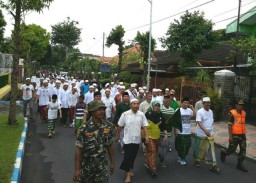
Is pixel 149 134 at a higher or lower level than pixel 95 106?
lower

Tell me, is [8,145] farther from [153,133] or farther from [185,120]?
[185,120]

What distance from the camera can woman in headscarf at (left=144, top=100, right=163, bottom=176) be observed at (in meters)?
7.68

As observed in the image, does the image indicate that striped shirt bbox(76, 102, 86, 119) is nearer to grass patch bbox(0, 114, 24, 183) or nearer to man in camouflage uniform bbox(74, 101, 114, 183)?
grass patch bbox(0, 114, 24, 183)

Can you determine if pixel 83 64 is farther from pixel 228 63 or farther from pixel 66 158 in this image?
pixel 66 158

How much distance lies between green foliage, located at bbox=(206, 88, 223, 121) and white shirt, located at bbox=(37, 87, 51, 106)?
729 centimetres

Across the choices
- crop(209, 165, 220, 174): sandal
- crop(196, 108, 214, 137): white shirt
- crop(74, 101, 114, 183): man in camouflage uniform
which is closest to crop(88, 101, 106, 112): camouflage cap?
crop(74, 101, 114, 183): man in camouflage uniform

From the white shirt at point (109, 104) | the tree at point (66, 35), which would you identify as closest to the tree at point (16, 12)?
the white shirt at point (109, 104)

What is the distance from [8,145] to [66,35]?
77.2m

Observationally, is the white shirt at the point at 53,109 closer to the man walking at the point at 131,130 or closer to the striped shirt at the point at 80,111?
the striped shirt at the point at 80,111

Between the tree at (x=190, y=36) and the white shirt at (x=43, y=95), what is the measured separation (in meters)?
12.1

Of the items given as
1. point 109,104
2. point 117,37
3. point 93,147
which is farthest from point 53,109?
point 117,37

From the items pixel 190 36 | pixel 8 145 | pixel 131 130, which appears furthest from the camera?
pixel 190 36

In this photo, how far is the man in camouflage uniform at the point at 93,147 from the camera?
4355 millimetres

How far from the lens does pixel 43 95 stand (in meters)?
14.6
